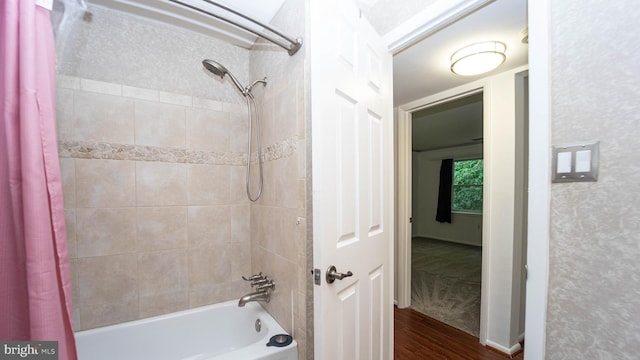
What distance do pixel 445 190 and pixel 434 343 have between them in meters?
4.82

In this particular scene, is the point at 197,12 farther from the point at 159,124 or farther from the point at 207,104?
the point at 159,124

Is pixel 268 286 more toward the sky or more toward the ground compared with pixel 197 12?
more toward the ground

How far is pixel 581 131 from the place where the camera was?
24.2 inches

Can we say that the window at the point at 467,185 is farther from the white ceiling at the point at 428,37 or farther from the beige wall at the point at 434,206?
the white ceiling at the point at 428,37

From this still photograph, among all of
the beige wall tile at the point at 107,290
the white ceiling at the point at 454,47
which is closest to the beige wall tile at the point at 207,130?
the beige wall tile at the point at 107,290

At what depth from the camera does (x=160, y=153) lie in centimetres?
155

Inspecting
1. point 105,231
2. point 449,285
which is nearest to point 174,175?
point 105,231

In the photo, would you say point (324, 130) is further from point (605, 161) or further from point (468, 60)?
point (468, 60)

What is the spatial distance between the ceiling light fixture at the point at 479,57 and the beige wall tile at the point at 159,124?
1911 millimetres

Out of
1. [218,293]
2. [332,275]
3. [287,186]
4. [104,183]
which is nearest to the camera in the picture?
[332,275]

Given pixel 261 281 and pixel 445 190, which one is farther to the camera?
pixel 445 190

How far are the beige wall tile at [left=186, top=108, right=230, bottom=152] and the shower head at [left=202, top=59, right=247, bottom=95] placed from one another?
0.22m

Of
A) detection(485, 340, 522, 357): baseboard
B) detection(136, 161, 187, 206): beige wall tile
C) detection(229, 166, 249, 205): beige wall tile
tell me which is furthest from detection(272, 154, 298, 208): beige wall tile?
detection(485, 340, 522, 357): baseboard

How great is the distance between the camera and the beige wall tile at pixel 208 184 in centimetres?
164
